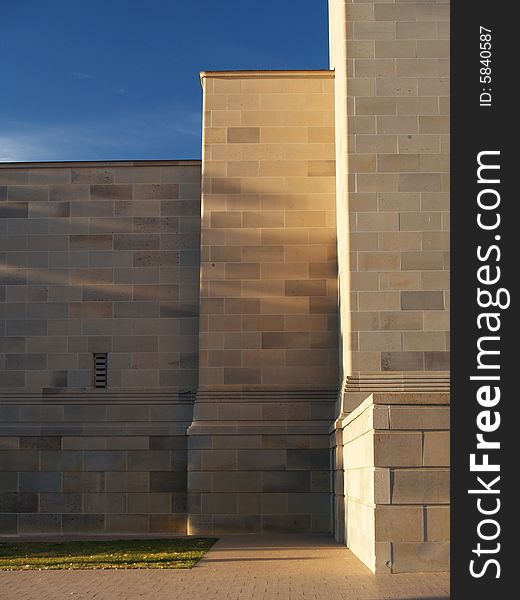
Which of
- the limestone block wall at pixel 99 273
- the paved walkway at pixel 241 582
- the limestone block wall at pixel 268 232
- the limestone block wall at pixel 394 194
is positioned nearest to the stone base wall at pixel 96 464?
the limestone block wall at pixel 99 273

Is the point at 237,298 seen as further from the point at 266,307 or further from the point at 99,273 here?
the point at 99,273

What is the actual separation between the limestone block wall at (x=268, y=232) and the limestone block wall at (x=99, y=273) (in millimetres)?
1363

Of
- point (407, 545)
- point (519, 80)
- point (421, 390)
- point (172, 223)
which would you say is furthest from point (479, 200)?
point (172, 223)

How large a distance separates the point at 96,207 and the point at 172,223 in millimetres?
2139

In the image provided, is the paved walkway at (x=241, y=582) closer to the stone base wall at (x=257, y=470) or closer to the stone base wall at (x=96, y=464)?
the stone base wall at (x=257, y=470)

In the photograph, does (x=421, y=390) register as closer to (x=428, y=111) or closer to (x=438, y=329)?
(x=438, y=329)

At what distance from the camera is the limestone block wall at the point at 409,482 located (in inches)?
615

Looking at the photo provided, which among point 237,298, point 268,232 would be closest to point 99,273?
point 237,298

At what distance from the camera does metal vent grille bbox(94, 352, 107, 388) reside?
88.4 ft

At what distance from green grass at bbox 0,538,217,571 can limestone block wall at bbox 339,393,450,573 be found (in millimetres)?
3623

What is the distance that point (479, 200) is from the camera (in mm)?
13102

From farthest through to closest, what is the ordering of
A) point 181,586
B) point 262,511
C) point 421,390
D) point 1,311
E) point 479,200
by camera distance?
point 1,311, point 262,511, point 421,390, point 181,586, point 479,200

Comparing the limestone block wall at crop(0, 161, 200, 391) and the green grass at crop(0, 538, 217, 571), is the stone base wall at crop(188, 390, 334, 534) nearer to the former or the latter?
the green grass at crop(0, 538, 217, 571)

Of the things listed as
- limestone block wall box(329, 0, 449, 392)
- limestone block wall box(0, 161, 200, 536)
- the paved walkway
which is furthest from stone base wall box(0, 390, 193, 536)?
the paved walkway
